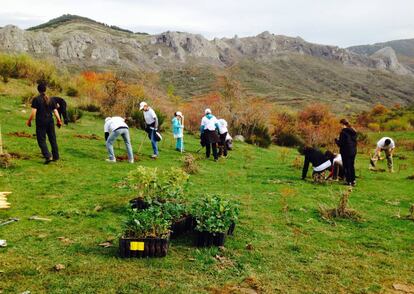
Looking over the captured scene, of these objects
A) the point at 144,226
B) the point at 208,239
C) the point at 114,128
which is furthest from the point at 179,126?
the point at 144,226

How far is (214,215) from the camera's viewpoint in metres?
7.70

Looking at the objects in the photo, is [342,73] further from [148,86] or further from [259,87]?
[148,86]

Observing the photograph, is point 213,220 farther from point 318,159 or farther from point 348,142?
point 348,142

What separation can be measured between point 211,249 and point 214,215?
67 centimetres

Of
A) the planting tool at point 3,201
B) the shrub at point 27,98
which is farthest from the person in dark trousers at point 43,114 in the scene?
the shrub at point 27,98

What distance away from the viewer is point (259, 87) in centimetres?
14638

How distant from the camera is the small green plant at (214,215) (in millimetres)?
7386

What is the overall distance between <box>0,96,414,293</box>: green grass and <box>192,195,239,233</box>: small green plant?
0.38 meters

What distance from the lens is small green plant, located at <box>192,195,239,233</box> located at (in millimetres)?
7386

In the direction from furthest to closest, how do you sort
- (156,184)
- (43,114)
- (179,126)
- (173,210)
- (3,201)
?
(179,126), (43,114), (3,201), (156,184), (173,210)

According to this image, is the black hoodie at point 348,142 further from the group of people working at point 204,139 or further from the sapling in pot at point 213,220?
the sapling in pot at point 213,220

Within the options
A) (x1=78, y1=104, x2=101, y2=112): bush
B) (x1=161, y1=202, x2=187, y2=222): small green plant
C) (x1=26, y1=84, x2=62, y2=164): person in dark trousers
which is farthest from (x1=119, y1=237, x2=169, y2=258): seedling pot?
(x1=78, y1=104, x2=101, y2=112): bush

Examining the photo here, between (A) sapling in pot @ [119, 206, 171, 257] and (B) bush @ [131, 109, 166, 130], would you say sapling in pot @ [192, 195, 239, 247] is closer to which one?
(A) sapling in pot @ [119, 206, 171, 257]

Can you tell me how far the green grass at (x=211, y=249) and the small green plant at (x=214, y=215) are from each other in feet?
1.25
